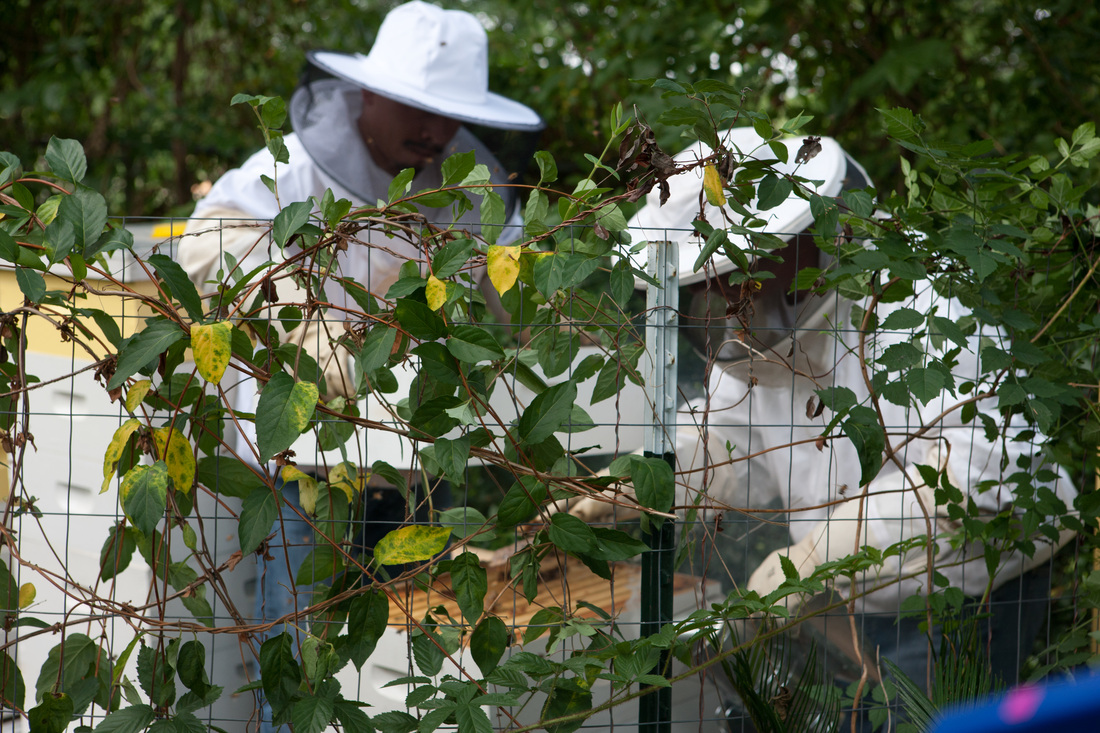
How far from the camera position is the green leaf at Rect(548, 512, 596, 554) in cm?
102

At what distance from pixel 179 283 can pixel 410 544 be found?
405 mm

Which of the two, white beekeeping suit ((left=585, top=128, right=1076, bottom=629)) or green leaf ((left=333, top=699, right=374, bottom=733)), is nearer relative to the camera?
green leaf ((left=333, top=699, right=374, bottom=733))

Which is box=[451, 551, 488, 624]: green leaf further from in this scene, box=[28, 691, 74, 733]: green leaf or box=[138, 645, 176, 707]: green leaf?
box=[28, 691, 74, 733]: green leaf

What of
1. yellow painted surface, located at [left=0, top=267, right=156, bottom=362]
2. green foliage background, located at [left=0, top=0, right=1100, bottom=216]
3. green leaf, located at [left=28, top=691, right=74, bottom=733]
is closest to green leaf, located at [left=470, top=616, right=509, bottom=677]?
green leaf, located at [left=28, top=691, right=74, bottom=733]

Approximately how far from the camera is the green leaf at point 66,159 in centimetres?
99

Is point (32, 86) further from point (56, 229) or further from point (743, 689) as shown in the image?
point (743, 689)

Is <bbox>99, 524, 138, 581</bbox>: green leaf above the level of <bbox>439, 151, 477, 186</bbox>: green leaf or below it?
below

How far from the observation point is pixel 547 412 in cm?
100

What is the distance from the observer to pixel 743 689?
1236 mm

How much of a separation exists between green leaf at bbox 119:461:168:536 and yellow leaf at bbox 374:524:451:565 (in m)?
0.25

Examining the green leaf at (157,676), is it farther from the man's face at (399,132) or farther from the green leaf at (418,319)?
the man's face at (399,132)

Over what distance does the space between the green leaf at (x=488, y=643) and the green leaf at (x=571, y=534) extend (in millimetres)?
139

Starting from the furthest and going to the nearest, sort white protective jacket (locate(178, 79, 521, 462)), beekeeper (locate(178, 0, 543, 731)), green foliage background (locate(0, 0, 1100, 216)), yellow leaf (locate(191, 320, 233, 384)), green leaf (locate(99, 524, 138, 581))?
1. green foliage background (locate(0, 0, 1100, 216))
2. beekeeper (locate(178, 0, 543, 731))
3. white protective jacket (locate(178, 79, 521, 462))
4. green leaf (locate(99, 524, 138, 581))
5. yellow leaf (locate(191, 320, 233, 384))

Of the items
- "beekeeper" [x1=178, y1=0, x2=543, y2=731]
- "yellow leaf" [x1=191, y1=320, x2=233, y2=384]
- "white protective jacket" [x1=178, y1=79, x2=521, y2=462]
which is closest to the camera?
"yellow leaf" [x1=191, y1=320, x2=233, y2=384]
